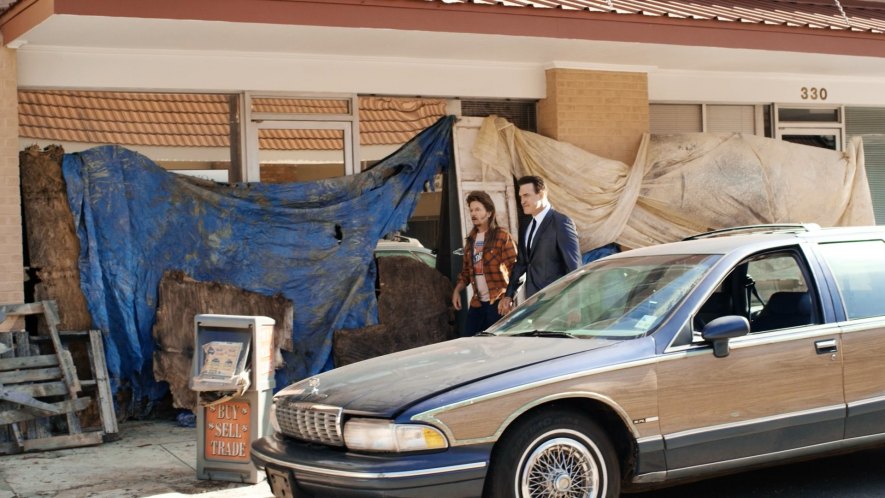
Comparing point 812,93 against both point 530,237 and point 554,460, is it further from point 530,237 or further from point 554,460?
point 554,460

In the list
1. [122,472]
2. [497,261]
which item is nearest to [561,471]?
[122,472]

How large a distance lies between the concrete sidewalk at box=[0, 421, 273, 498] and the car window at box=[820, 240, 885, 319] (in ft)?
12.3

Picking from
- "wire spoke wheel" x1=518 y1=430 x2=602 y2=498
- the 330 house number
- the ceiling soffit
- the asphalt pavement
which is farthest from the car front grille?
the 330 house number

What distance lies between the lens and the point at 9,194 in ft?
30.3

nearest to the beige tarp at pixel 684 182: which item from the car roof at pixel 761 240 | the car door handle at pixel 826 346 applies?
the car roof at pixel 761 240

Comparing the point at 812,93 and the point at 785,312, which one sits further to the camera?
the point at 812,93

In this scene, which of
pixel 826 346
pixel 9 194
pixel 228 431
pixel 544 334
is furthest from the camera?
pixel 9 194

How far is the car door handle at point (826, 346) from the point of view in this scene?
636 cm

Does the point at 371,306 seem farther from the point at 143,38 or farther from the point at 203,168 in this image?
the point at 143,38

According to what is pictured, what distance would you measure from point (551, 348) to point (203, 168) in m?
5.44

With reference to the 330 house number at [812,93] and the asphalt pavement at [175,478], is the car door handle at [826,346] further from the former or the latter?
the 330 house number at [812,93]

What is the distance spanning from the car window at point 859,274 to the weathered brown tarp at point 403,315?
4.79 meters

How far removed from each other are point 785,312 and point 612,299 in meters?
1.03

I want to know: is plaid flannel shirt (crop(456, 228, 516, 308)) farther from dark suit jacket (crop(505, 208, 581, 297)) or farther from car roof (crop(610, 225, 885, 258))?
car roof (crop(610, 225, 885, 258))
